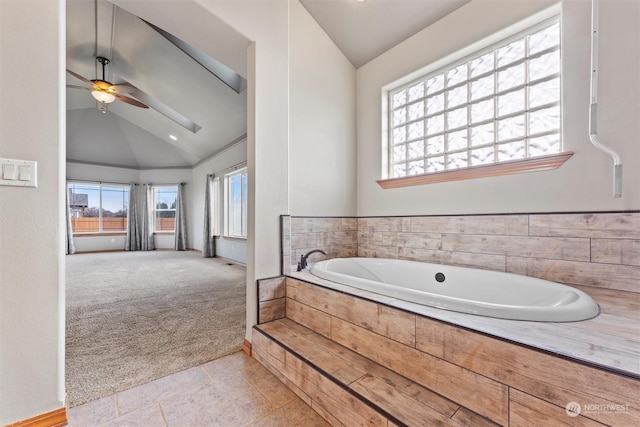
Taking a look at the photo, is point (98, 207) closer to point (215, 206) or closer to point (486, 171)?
point (215, 206)

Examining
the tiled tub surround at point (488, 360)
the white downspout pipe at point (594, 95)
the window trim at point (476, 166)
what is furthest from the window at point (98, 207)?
the white downspout pipe at point (594, 95)

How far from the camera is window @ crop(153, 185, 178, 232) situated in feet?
25.1

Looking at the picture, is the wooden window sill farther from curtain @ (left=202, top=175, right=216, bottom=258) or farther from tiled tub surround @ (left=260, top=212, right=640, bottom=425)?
curtain @ (left=202, top=175, right=216, bottom=258)

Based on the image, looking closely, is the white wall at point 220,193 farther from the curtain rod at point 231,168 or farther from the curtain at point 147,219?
the curtain at point 147,219

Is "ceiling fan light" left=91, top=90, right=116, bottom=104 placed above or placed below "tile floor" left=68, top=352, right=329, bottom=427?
above

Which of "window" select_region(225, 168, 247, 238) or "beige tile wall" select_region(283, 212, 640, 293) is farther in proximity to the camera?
"window" select_region(225, 168, 247, 238)

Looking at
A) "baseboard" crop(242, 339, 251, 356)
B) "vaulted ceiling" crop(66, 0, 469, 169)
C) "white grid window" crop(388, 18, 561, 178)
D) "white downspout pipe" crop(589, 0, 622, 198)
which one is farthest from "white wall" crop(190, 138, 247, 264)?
"white downspout pipe" crop(589, 0, 622, 198)

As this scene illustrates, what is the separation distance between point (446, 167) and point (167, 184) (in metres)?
7.61

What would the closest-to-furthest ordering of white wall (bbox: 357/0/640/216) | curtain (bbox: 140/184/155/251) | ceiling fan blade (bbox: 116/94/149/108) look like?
white wall (bbox: 357/0/640/216) → ceiling fan blade (bbox: 116/94/149/108) → curtain (bbox: 140/184/155/251)

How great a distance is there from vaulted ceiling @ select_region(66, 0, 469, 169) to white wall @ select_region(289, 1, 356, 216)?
0.61 feet

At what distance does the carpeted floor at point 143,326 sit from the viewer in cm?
156
